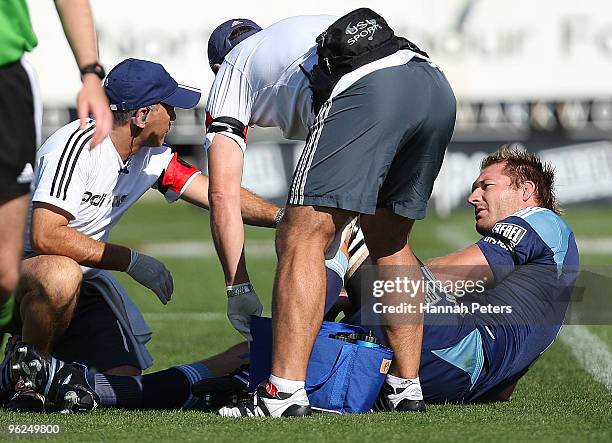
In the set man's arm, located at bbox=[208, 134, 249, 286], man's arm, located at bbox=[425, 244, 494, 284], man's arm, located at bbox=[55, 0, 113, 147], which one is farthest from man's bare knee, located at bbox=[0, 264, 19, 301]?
man's arm, located at bbox=[425, 244, 494, 284]

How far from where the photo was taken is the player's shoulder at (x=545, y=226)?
5.21 meters

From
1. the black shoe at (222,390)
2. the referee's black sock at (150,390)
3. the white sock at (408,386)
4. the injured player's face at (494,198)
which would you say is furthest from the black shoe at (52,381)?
the injured player's face at (494,198)

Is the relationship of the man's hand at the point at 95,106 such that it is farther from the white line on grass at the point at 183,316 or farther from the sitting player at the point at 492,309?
the white line on grass at the point at 183,316

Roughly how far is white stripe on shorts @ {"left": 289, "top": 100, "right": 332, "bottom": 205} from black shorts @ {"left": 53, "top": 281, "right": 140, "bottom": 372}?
1384 millimetres

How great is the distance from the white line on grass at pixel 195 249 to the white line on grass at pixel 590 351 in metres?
5.58

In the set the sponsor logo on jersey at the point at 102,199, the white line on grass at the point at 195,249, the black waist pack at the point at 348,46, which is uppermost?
the black waist pack at the point at 348,46

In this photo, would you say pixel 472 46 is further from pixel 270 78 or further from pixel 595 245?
pixel 270 78

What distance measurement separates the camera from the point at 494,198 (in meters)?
5.54

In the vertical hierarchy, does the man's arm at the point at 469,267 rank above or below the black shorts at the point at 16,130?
below

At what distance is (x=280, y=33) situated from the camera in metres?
4.84

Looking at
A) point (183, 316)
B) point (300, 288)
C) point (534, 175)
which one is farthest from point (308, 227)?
point (183, 316)

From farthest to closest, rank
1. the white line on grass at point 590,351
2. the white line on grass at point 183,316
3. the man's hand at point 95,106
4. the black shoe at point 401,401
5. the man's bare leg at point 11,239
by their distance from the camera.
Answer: the white line on grass at point 183,316 < the white line on grass at point 590,351 < the black shoe at point 401,401 < the man's bare leg at point 11,239 < the man's hand at point 95,106

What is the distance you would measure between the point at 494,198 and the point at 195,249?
28.5 ft

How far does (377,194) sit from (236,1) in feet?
69.2
